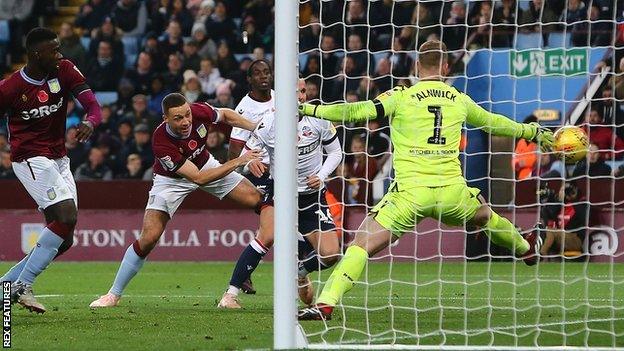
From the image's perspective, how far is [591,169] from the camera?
43.1 ft

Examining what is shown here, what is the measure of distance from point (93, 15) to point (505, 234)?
1300 cm

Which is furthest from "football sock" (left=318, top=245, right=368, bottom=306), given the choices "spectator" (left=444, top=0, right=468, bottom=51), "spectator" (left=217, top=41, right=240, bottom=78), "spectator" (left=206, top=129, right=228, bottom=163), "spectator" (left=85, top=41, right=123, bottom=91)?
"spectator" (left=85, top=41, right=123, bottom=91)

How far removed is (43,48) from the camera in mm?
9000

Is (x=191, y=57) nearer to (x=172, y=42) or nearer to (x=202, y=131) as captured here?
(x=172, y=42)

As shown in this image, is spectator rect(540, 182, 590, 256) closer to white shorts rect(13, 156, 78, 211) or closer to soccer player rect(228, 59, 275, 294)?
soccer player rect(228, 59, 275, 294)

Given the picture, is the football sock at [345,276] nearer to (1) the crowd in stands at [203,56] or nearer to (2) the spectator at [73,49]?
(1) the crowd in stands at [203,56]

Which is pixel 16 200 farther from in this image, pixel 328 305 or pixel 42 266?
pixel 328 305

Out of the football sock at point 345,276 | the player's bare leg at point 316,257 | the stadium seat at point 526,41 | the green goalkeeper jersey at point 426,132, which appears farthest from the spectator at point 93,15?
the football sock at point 345,276

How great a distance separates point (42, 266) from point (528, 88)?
26.5ft

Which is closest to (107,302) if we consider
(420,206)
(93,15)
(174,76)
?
(420,206)

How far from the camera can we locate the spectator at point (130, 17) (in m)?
20.0

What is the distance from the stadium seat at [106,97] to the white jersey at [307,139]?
9034mm

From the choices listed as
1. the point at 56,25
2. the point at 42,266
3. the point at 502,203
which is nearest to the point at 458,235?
the point at 502,203

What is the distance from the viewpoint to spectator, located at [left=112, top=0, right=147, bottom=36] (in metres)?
20.0
